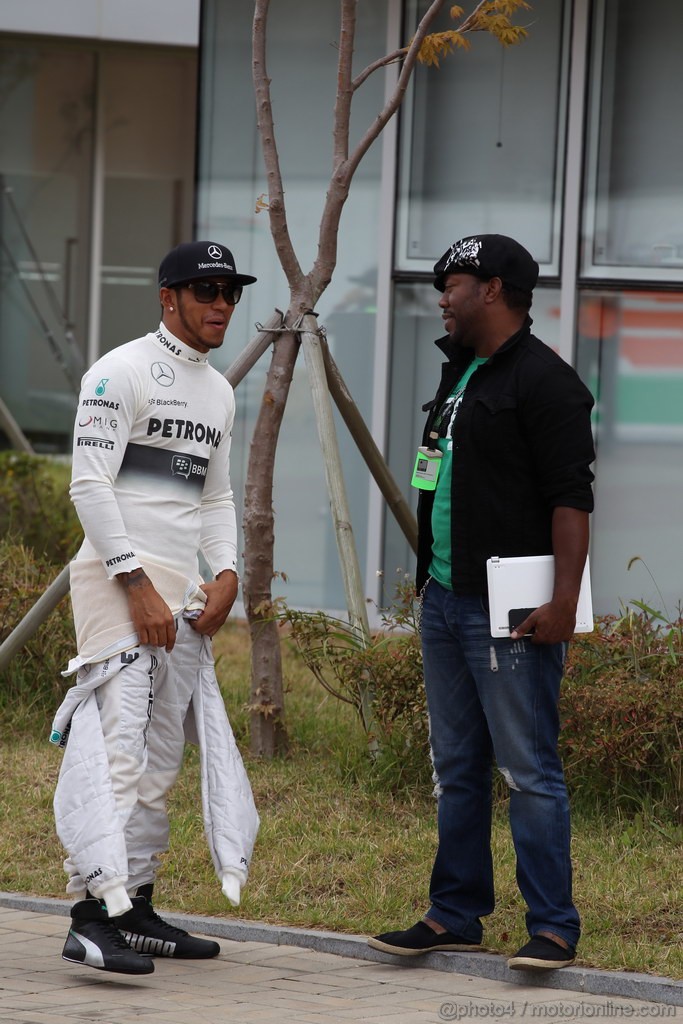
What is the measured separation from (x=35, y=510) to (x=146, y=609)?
6.39 metres

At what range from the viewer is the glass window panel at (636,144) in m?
9.77

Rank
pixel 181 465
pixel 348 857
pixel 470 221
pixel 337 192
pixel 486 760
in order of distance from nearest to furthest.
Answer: pixel 181 465, pixel 486 760, pixel 348 857, pixel 337 192, pixel 470 221

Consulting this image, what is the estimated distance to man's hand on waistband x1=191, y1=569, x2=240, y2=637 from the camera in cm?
466

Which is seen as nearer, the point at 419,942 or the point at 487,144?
the point at 419,942

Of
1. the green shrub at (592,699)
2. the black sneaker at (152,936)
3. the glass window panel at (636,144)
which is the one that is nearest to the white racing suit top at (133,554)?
the black sneaker at (152,936)

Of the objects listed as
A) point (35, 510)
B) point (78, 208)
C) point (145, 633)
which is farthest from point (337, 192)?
point (78, 208)

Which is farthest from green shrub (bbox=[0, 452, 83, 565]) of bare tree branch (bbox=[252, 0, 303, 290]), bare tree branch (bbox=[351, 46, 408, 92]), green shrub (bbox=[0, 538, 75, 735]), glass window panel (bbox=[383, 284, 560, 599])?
bare tree branch (bbox=[351, 46, 408, 92])

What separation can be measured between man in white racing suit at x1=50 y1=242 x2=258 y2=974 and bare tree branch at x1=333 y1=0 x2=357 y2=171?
7.92 feet

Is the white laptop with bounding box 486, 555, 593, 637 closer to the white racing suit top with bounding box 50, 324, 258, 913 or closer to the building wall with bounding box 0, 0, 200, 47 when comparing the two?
the white racing suit top with bounding box 50, 324, 258, 913

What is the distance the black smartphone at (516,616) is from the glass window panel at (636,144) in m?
5.85

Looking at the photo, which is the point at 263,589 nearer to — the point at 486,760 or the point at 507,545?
the point at 486,760

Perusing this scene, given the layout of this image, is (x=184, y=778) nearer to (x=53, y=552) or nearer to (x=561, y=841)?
(x=561, y=841)

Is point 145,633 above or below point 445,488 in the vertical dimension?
below

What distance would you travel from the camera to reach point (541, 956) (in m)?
4.43
